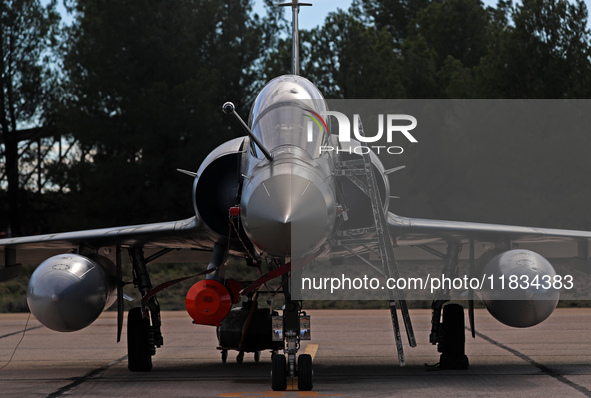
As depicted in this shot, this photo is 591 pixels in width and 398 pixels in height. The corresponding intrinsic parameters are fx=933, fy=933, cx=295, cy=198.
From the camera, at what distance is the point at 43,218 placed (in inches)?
1641

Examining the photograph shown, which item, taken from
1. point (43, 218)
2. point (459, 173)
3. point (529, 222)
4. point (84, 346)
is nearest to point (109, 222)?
point (43, 218)

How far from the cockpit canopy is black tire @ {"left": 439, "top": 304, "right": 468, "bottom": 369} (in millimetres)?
3679

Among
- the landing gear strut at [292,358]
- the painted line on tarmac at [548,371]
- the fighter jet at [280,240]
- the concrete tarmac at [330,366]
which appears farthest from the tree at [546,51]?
the landing gear strut at [292,358]

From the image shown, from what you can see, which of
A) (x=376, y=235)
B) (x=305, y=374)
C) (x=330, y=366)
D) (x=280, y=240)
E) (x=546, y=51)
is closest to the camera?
(x=280, y=240)

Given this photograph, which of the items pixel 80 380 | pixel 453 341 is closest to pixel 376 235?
pixel 453 341

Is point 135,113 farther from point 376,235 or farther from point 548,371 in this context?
point 376,235

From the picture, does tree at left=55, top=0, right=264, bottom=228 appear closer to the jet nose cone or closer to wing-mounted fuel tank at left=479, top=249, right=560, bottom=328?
wing-mounted fuel tank at left=479, top=249, right=560, bottom=328

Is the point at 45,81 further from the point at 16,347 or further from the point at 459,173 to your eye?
the point at 16,347

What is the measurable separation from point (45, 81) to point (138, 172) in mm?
8168

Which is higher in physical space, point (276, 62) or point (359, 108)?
point (276, 62)

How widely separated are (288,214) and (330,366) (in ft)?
14.9

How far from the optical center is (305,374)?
27.6 ft

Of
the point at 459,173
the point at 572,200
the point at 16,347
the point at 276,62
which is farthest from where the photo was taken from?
the point at 276,62

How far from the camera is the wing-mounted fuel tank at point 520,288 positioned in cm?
1003
